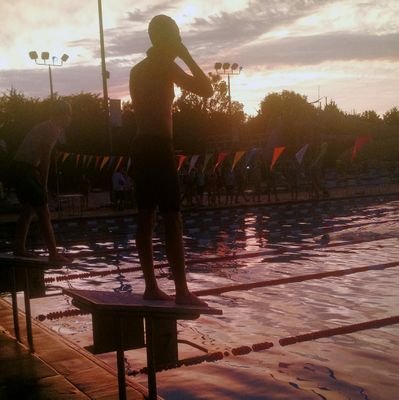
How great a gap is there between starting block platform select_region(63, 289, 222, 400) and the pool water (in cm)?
60

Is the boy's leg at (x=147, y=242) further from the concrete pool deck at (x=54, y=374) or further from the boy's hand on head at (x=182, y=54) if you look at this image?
the boy's hand on head at (x=182, y=54)

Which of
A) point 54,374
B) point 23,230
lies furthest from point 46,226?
point 54,374

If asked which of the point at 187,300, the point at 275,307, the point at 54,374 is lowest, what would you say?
the point at 275,307

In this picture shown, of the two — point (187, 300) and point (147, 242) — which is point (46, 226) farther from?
point (187, 300)

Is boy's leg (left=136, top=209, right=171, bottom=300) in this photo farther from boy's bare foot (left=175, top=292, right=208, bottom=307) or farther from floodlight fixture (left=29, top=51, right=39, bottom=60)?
floodlight fixture (left=29, top=51, right=39, bottom=60)

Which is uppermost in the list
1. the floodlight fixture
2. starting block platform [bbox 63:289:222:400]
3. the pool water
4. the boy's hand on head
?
the floodlight fixture

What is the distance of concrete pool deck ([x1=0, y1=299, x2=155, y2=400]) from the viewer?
12.2 feet

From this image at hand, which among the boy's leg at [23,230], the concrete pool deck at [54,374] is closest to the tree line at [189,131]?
the boy's leg at [23,230]

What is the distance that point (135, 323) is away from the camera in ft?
12.3

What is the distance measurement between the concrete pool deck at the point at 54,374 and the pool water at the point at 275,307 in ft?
1.21

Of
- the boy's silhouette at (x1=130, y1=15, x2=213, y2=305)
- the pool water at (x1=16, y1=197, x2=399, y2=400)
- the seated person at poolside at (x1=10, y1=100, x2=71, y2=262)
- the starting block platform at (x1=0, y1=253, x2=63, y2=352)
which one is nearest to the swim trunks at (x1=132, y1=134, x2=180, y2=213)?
the boy's silhouette at (x1=130, y1=15, x2=213, y2=305)

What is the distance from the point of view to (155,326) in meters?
3.51

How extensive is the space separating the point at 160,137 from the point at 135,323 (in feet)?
3.64

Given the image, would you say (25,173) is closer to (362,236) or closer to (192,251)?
(192,251)
